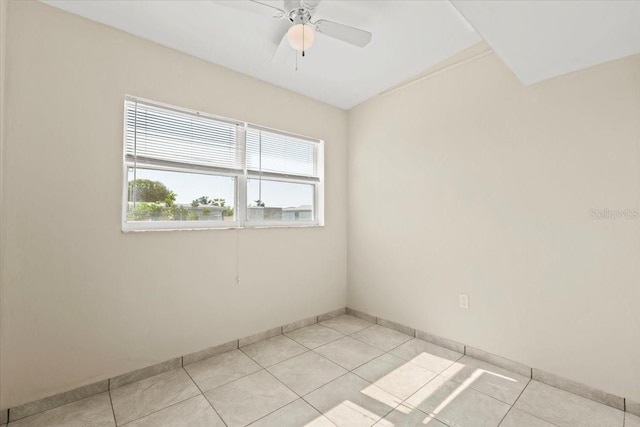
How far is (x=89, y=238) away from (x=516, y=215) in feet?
10.1

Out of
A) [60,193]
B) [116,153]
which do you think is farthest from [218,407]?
[116,153]

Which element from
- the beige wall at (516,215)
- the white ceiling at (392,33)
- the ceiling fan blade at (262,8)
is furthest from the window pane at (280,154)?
the ceiling fan blade at (262,8)

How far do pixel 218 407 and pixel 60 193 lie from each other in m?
1.69

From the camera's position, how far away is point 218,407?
178 cm

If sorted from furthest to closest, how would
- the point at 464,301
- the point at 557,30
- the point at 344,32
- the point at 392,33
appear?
1. the point at 464,301
2. the point at 392,33
3. the point at 344,32
4. the point at 557,30

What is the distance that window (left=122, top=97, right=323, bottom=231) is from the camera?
2.16 metres

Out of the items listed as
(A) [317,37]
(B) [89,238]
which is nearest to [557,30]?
(A) [317,37]

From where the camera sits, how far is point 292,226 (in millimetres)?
3023

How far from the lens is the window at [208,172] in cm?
216

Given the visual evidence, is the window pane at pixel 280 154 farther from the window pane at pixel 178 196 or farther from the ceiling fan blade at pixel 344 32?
the ceiling fan blade at pixel 344 32

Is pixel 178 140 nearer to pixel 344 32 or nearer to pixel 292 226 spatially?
pixel 292 226

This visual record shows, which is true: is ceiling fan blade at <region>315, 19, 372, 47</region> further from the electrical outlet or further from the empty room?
the electrical outlet

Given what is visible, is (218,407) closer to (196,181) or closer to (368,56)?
(196,181)

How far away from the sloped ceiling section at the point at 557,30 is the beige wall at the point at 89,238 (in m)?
2.02
